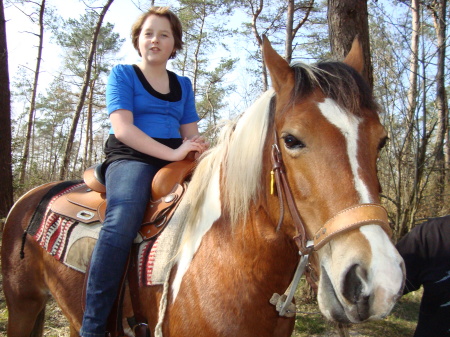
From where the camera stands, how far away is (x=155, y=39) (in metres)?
2.14

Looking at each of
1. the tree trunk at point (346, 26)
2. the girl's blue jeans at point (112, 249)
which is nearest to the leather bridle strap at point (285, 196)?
the girl's blue jeans at point (112, 249)

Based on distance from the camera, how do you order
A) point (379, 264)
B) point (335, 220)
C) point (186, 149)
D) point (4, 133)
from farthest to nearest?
point (4, 133)
point (186, 149)
point (335, 220)
point (379, 264)

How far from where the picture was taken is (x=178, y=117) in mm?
2320

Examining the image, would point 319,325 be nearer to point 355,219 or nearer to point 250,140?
point 250,140

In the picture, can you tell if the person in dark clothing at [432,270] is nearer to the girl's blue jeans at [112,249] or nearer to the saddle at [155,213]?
the saddle at [155,213]

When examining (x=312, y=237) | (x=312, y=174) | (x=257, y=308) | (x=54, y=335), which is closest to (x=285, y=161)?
(x=312, y=174)

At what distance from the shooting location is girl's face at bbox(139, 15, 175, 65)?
7.08ft

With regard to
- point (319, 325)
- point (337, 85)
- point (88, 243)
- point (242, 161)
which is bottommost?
point (319, 325)

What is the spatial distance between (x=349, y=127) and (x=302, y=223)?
0.42m

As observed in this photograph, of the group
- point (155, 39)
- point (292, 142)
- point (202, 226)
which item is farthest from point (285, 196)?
point (155, 39)

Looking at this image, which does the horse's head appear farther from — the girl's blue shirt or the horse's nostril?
the girl's blue shirt

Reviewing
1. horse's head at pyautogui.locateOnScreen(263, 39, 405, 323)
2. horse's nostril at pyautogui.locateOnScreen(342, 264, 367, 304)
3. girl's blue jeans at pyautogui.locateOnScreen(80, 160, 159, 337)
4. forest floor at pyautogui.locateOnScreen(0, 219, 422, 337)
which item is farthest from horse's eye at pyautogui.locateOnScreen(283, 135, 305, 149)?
forest floor at pyautogui.locateOnScreen(0, 219, 422, 337)

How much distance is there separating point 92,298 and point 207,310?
72 centimetres

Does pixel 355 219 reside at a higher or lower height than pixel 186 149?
lower
